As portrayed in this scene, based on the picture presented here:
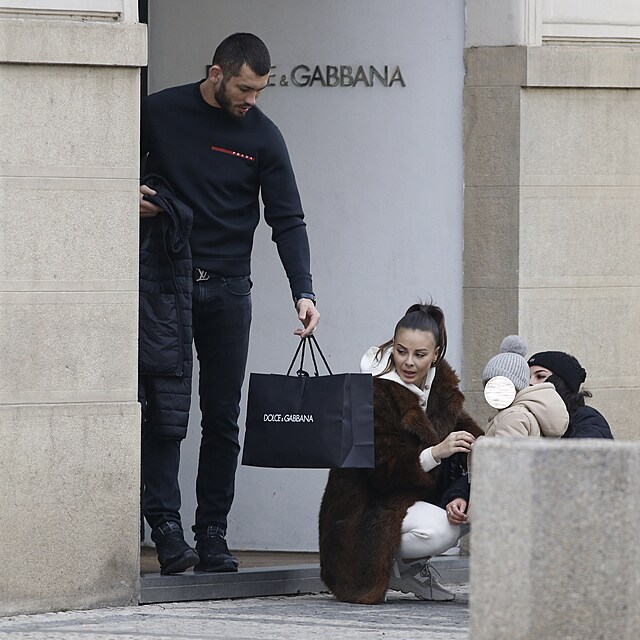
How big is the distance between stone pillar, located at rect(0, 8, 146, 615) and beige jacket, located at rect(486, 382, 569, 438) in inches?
58.8

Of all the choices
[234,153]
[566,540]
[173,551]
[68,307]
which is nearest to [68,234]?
[68,307]

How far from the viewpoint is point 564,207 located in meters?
8.02

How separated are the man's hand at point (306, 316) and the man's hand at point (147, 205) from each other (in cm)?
73

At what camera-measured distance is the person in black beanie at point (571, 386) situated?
722 cm

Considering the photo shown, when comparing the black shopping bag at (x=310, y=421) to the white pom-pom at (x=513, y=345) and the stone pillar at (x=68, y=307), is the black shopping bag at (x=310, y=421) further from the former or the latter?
the white pom-pom at (x=513, y=345)

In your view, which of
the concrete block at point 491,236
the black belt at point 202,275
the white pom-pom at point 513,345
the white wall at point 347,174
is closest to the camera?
the black belt at point 202,275

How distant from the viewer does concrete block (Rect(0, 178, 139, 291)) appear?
670 cm

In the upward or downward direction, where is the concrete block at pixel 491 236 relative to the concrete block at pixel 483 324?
upward

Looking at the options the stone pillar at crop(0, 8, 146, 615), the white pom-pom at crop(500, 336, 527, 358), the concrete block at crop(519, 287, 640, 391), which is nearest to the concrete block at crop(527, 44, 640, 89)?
the concrete block at crop(519, 287, 640, 391)

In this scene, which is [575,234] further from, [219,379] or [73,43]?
[73,43]

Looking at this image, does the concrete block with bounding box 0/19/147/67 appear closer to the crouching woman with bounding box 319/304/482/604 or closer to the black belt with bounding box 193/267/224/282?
the black belt with bounding box 193/267/224/282

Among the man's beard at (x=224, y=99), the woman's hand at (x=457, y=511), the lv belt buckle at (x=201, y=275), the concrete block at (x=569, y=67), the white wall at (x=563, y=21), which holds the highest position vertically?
the white wall at (x=563, y=21)

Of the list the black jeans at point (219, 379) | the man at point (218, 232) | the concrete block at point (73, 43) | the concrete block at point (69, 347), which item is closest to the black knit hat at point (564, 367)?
the man at point (218, 232)

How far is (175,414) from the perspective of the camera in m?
7.11
